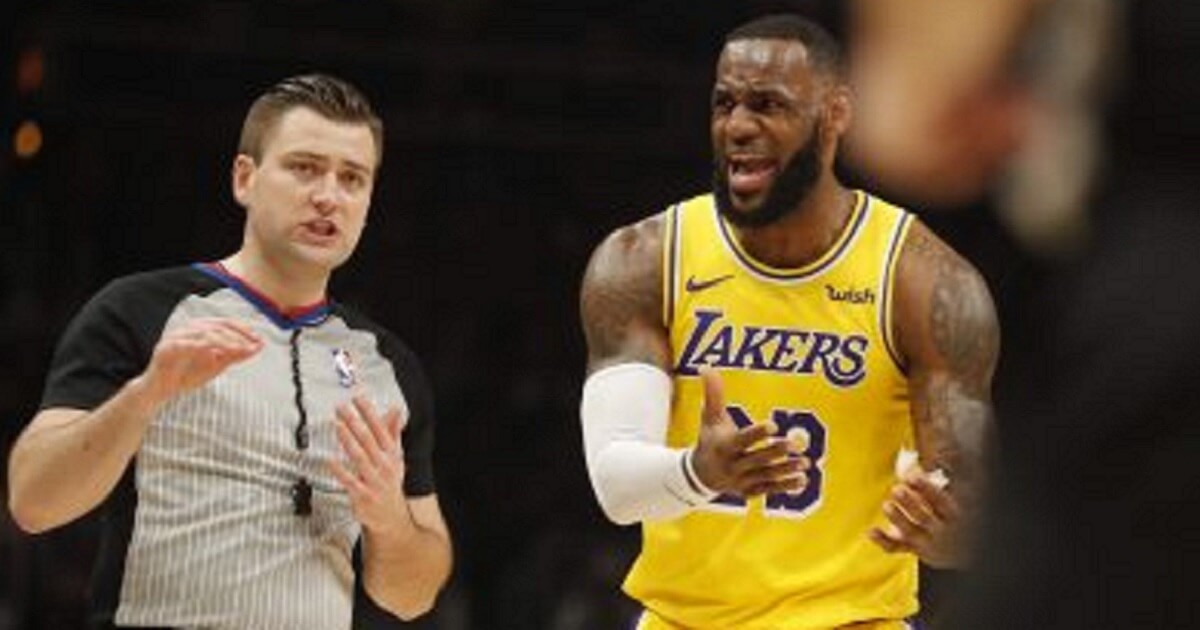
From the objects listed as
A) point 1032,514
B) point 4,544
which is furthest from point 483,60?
point 1032,514

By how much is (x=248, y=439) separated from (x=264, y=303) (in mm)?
310

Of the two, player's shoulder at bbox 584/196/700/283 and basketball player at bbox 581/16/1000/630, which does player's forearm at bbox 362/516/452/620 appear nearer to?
basketball player at bbox 581/16/1000/630

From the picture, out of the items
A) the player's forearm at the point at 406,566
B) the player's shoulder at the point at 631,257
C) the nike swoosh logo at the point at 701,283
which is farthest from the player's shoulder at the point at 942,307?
the player's forearm at the point at 406,566

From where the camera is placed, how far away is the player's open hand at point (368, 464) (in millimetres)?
4008

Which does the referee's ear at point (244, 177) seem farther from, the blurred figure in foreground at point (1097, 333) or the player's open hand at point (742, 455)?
the blurred figure in foreground at point (1097, 333)

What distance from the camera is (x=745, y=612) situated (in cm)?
448

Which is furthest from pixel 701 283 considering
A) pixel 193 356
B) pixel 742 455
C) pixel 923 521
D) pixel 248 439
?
pixel 193 356

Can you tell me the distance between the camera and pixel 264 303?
167 inches

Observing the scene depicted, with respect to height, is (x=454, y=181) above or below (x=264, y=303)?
below

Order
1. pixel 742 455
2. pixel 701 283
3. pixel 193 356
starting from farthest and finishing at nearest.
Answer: pixel 701 283 → pixel 742 455 → pixel 193 356

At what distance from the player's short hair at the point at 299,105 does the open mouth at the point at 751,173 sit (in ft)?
2.43

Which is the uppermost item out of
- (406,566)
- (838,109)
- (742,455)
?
(838,109)

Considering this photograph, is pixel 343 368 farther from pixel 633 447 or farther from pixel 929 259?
Result: pixel 929 259

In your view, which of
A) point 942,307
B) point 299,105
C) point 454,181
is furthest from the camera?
point 454,181
